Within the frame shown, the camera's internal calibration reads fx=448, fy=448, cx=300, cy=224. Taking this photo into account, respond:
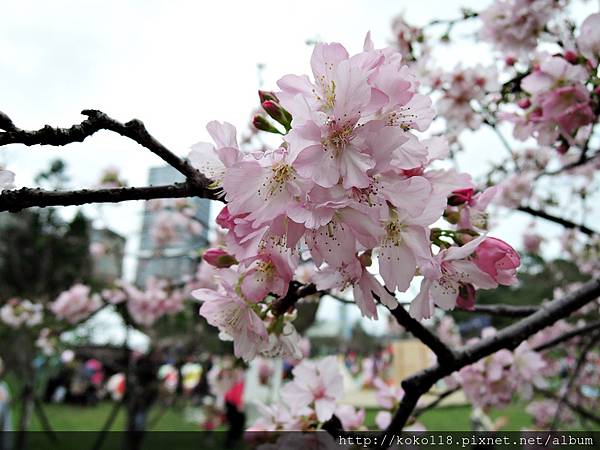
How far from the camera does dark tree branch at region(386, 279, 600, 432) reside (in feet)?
3.05

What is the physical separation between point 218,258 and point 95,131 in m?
0.30

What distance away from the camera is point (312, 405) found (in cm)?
110

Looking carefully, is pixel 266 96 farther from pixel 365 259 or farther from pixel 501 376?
pixel 501 376

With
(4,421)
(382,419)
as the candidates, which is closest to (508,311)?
(382,419)

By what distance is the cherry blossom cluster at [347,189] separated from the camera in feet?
1.74

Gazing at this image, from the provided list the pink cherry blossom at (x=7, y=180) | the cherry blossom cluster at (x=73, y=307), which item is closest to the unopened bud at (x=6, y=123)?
the pink cherry blossom at (x=7, y=180)

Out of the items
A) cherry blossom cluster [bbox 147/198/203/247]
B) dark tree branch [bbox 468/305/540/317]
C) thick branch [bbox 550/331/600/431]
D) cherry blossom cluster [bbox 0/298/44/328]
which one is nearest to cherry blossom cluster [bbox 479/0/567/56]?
dark tree branch [bbox 468/305/540/317]

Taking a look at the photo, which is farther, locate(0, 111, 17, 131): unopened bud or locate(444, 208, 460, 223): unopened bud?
locate(444, 208, 460, 223): unopened bud

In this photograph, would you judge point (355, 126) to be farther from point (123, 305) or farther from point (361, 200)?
point (123, 305)

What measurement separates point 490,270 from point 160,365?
4.31 metres

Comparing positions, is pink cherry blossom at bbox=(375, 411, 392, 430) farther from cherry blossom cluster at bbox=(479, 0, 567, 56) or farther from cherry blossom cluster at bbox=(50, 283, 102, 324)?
Answer: cherry blossom cluster at bbox=(50, 283, 102, 324)

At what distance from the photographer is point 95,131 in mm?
563

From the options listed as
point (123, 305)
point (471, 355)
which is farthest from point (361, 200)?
point (123, 305)

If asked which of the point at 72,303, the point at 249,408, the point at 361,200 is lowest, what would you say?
the point at 249,408
